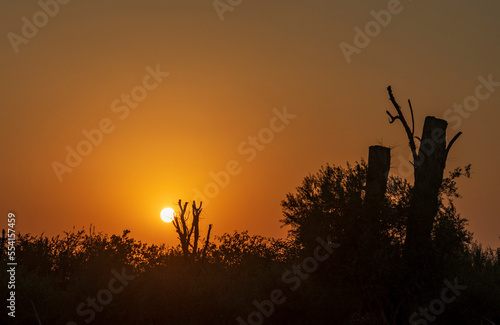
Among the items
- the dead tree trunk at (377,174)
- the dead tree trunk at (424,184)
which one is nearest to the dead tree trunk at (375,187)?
the dead tree trunk at (377,174)

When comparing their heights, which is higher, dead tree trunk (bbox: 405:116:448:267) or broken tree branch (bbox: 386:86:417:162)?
broken tree branch (bbox: 386:86:417:162)

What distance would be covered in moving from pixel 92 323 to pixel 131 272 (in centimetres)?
603

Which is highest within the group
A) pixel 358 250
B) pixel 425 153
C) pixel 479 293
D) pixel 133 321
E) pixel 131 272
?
pixel 131 272

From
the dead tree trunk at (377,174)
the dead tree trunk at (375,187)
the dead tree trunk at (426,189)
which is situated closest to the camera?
the dead tree trunk at (375,187)

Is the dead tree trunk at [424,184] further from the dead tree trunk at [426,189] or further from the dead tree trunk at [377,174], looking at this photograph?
the dead tree trunk at [377,174]

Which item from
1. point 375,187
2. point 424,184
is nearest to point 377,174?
point 375,187

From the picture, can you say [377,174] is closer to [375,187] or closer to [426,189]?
[375,187]

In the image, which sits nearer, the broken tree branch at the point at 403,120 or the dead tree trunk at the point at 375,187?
the dead tree trunk at the point at 375,187

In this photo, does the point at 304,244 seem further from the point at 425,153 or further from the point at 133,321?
the point at 133,321

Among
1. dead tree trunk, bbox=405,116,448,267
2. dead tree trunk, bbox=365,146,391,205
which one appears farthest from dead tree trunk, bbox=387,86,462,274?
dead tree trunk, bbox=365,146,391,205

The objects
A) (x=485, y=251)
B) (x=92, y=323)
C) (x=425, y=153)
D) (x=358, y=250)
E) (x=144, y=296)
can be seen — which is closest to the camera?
(x=358, y=250)

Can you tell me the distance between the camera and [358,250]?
32.4 metres

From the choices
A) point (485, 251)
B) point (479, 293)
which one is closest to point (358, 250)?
point (479, 293)

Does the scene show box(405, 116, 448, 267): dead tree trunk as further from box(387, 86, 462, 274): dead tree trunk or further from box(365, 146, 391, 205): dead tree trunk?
box(365, 146, 391, 205): dead tree trunk
